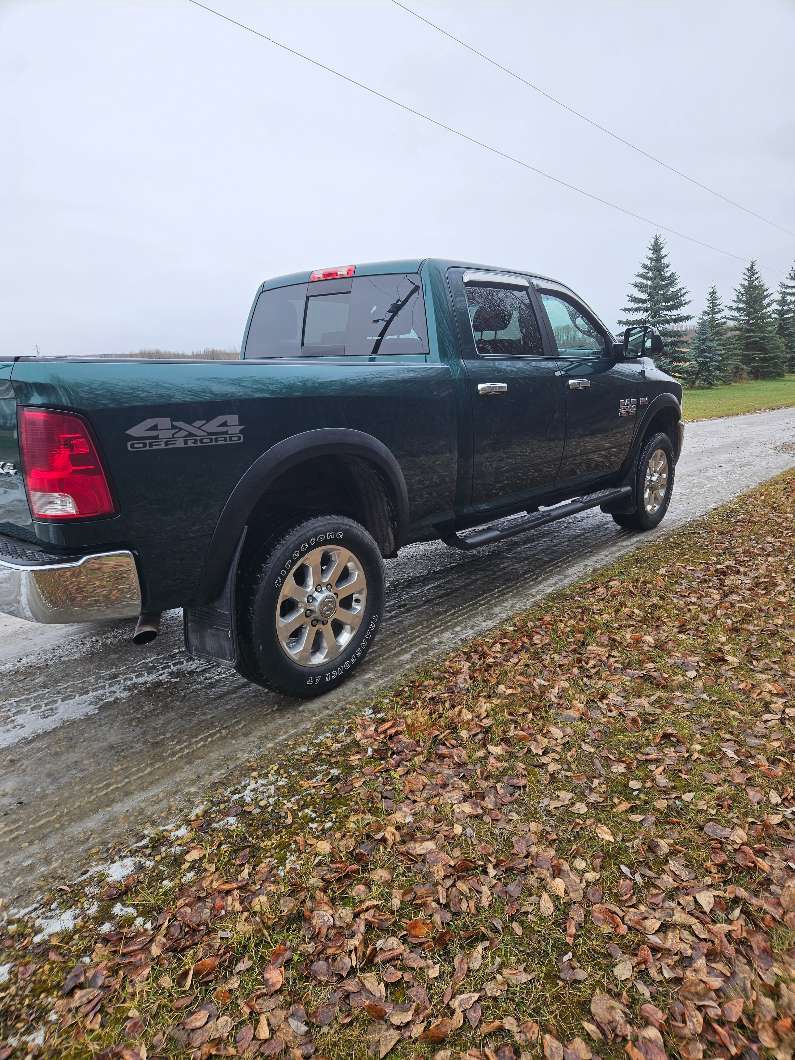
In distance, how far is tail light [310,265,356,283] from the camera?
4383 millimetres

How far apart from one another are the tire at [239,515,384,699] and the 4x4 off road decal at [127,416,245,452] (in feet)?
1.90

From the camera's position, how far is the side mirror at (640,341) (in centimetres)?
577

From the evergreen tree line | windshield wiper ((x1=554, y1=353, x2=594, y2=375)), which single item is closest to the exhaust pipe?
windshield wiper ((x1=554, y1=353, x2=594, y2=375))

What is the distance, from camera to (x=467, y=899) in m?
2.15

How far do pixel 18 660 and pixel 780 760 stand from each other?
3982 millimetres

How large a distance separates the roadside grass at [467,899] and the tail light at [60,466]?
1.27 m

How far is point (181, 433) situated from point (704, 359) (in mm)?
48363

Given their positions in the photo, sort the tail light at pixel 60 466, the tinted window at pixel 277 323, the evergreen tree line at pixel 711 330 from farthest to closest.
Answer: the evergreen tree line at pixel 711 330 < the tinted window at pixel 277 323 < the tail light at pixel 60 466

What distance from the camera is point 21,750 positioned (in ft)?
9.91

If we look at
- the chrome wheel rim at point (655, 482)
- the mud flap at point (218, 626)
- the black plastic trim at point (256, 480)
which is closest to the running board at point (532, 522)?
the chrome wheel rim at point (655, 482)

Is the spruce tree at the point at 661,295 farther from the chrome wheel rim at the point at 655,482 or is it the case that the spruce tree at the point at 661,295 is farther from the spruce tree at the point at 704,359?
the chrome wheel rim at the point at 655,482

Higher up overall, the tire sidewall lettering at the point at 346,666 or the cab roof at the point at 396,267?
the cab roof at the point at 396,267

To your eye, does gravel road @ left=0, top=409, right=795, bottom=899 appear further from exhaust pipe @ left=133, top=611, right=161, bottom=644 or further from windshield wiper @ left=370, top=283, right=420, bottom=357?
windshield wiper @ left=370, top=283, right=420, bottom=357

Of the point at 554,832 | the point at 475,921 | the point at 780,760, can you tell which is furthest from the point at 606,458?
the point at 475,921
